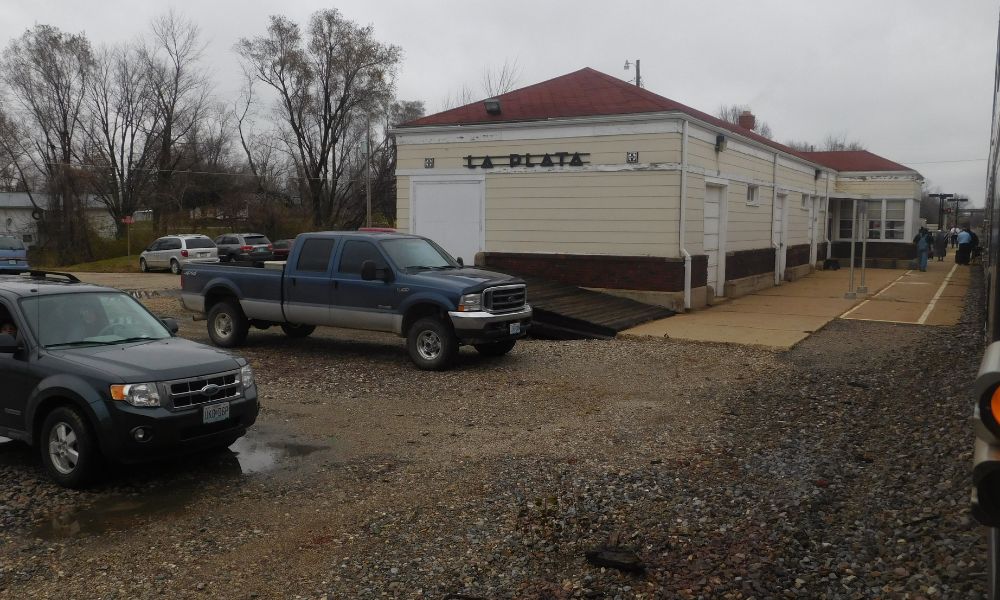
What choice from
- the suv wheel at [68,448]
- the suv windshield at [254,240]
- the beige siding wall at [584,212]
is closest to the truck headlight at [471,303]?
the suv wheel at [68,448]

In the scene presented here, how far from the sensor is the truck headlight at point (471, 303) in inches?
443

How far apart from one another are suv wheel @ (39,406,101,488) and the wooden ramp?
9689 millimetres

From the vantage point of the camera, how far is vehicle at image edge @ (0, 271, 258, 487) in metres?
6.20

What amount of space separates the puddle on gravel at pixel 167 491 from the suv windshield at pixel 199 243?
98.3 feet

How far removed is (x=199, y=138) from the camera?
5541 cm

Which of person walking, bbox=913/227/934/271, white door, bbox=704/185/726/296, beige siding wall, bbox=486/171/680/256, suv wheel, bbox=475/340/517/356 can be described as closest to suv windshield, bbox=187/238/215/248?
beige siding wall, bbox=486/171/680/256

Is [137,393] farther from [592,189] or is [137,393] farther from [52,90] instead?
[52,90]

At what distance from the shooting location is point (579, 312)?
1580 centimetres

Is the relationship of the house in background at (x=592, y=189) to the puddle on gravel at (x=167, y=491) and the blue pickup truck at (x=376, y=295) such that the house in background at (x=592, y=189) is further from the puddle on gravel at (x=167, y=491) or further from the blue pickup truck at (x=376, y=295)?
the puddle on gravel at (x=167, y=491)

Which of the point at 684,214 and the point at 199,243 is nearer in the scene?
the point at 684,214

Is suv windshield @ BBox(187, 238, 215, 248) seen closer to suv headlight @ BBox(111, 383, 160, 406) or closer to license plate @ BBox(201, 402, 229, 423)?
license plate @ BBox(201, 402, 229, 423)

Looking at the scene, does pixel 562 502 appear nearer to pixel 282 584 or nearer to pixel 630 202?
pixel 282 584

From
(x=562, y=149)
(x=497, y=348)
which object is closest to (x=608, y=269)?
(x=562, y=149)

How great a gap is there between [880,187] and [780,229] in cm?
1064
